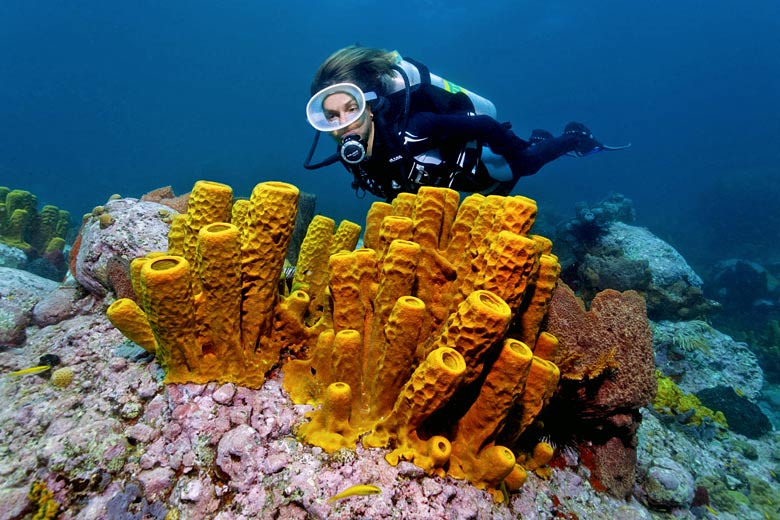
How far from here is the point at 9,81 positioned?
249 feet

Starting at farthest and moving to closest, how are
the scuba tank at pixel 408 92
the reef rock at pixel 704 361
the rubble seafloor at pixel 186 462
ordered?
the reef rock at pixel 704 361 → the scuba tank at pixel 408 92 → the rubble seafloor at pixel 186 462

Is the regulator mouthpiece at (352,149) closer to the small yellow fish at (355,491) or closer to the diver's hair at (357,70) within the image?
the diver's hair at (357,70)

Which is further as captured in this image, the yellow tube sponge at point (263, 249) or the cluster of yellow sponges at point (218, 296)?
the yellow tube sponge at point (263, 249)

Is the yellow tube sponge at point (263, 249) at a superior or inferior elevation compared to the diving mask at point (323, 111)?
inferior

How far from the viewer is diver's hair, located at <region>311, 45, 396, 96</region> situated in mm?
4441

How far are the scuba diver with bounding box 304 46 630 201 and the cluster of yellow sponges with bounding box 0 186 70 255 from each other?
5945 millimetres

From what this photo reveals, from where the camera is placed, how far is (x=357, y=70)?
4516 mm

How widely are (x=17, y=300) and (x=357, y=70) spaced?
4313mm

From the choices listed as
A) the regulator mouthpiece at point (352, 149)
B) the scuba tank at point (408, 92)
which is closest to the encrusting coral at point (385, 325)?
the regulator mouthpiece at point (352, 149)

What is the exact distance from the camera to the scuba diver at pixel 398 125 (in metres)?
4.32

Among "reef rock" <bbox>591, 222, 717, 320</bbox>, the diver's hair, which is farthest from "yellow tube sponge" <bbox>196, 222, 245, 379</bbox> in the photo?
"reef rock" <bbox>591, 222, 717, 320</bbox>

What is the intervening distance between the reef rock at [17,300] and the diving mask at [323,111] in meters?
3.44

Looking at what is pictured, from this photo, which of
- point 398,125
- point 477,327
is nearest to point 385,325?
point 477,327

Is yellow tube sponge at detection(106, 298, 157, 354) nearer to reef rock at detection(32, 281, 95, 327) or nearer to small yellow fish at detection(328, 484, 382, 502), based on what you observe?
small yellow fish at detection(328, 484, 382, 502)
